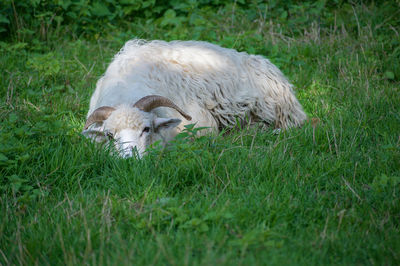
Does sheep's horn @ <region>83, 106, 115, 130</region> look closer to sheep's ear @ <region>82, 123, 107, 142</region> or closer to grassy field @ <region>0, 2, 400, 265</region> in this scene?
sheep's ear @ <region>82, 123, 107, 142</region>

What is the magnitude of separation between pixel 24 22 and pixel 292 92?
160 inches

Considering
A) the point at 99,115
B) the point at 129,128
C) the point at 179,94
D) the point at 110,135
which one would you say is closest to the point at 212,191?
the point at 129,128

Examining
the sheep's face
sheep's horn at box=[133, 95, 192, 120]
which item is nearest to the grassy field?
the sheep's face

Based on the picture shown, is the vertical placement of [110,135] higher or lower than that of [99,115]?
lower

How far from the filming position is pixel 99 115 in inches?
167

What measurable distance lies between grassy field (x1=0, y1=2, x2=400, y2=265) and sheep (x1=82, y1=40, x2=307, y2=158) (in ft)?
1.17

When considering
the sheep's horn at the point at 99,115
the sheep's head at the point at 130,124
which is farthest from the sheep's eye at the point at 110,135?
the sheep's horn at the point at 99,115

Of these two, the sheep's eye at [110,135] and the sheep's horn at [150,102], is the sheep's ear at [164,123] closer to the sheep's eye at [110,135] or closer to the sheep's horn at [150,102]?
the sheep's horn at [150,102]

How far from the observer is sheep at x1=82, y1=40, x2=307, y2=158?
13.9 feet

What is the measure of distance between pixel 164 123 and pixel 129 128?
1.19ft

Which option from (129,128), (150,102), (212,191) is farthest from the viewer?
(150,102)

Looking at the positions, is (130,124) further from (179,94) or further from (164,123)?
(179,94)

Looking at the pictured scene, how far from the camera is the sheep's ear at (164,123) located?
4359 mm

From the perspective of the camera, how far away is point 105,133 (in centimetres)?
420
